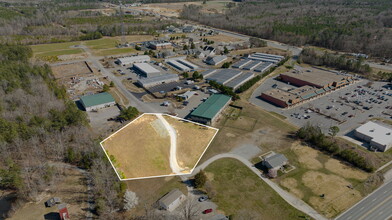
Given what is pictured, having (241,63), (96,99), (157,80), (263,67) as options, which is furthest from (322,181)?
(241,63)

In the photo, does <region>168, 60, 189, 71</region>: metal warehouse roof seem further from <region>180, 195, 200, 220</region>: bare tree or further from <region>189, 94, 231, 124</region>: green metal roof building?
<region>180, 195, 200, 220</region>: bare tree

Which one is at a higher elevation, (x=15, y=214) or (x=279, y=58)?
(x=279, y=58)

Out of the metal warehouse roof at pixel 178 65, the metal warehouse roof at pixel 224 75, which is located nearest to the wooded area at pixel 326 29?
the metal warehouse roof at pixel 224 75

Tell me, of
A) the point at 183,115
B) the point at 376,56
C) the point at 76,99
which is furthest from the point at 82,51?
the point at 376,56

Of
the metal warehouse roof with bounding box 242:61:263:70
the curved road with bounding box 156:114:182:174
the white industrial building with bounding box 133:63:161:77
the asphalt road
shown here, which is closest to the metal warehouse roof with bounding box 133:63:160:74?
the white industrial building with bounding box 133:63:161:77

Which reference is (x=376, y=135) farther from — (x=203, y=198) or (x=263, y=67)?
(x=263, y=67)

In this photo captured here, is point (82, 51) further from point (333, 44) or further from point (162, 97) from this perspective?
point (333, 44)

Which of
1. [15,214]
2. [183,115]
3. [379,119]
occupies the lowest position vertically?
[15,214]
